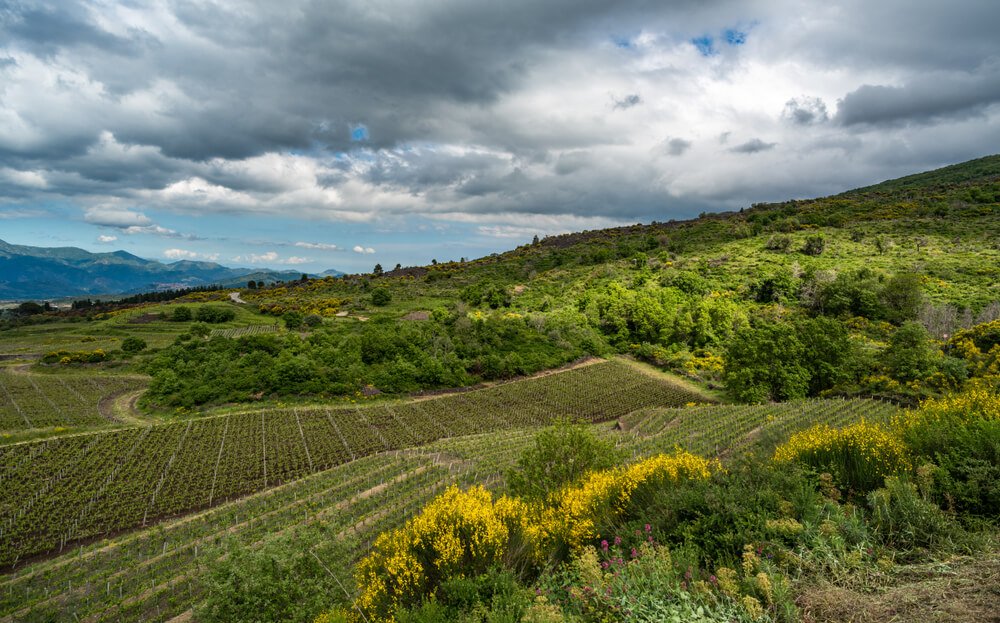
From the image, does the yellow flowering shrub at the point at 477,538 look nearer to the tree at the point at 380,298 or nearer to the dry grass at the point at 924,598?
the dry grass at the point at 924,598

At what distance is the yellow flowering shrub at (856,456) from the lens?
7.98m

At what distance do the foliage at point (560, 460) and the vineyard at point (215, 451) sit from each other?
19.5 meters

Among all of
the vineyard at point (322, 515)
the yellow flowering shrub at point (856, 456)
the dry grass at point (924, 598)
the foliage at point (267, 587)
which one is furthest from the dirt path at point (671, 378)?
the foliage at point (267, 587)

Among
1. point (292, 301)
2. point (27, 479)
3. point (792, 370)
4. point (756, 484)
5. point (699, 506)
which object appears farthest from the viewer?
point (292, 301)

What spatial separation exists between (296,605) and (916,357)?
44106 millimetres

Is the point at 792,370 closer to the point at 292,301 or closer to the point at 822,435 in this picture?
the point at 822,435

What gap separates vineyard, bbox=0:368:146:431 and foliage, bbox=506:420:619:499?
43504 millimetres

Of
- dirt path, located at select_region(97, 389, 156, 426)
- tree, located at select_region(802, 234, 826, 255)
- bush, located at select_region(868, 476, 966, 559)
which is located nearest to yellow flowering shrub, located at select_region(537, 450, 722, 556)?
bush, located at select_region(868, 476, 966, 559)

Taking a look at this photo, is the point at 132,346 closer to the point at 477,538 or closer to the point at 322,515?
the point at 322,515

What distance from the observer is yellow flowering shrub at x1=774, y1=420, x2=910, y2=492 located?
7.98 m

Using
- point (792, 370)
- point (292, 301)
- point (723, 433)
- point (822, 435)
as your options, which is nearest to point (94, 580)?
point (822, 435)

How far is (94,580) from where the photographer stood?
17.5 meters

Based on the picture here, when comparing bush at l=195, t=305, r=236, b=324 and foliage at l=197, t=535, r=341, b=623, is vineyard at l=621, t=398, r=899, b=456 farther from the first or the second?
bush at l=195, t=305, r=236, b=324

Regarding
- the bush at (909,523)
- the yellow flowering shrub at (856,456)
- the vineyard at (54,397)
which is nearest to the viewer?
the bush at (909,523)
